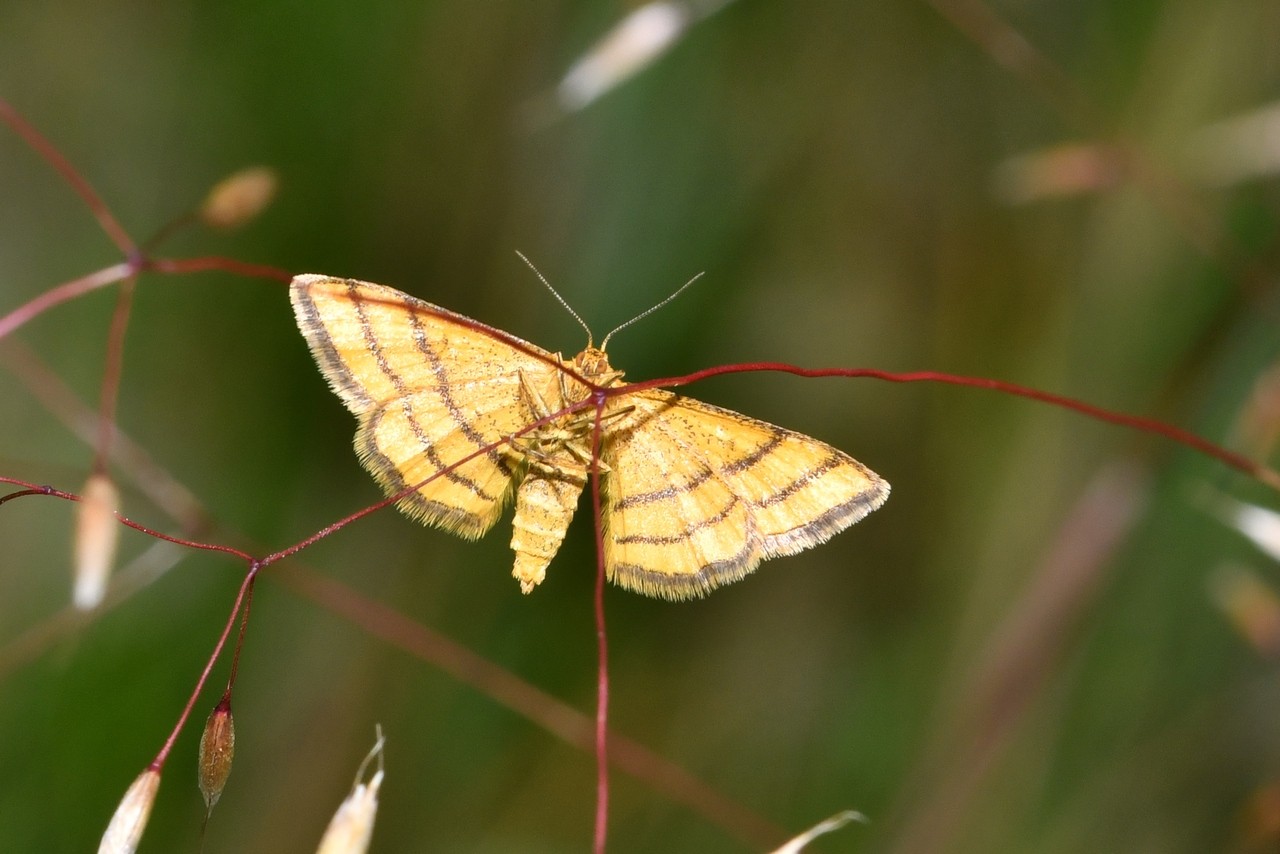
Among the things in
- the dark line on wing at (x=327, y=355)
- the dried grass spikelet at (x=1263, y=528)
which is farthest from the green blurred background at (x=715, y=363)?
the dark line on wing at (x=327, y=355)

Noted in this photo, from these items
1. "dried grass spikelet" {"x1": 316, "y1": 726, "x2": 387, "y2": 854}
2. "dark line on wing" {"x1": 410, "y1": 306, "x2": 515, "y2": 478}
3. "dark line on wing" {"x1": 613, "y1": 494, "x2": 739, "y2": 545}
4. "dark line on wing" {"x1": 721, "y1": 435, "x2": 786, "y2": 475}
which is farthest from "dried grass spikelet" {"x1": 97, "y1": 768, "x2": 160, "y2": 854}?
"dark line on wing" {"x1": 721, "y1": 435, "x2": 786, "y2": 475}

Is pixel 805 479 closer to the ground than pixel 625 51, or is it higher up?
closer to the ground

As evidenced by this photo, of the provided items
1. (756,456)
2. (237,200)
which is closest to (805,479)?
(756,456)

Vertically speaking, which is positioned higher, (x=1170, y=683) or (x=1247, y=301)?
(x=1247, y=301)

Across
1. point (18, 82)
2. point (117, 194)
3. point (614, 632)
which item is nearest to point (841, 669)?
point (614, 632)

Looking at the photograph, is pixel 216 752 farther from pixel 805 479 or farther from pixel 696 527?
pixel 805 479

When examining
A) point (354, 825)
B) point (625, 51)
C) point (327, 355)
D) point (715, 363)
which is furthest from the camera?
point (715, 363)

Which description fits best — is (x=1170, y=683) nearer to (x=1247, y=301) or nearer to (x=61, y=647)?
(x=1247, y=301)
